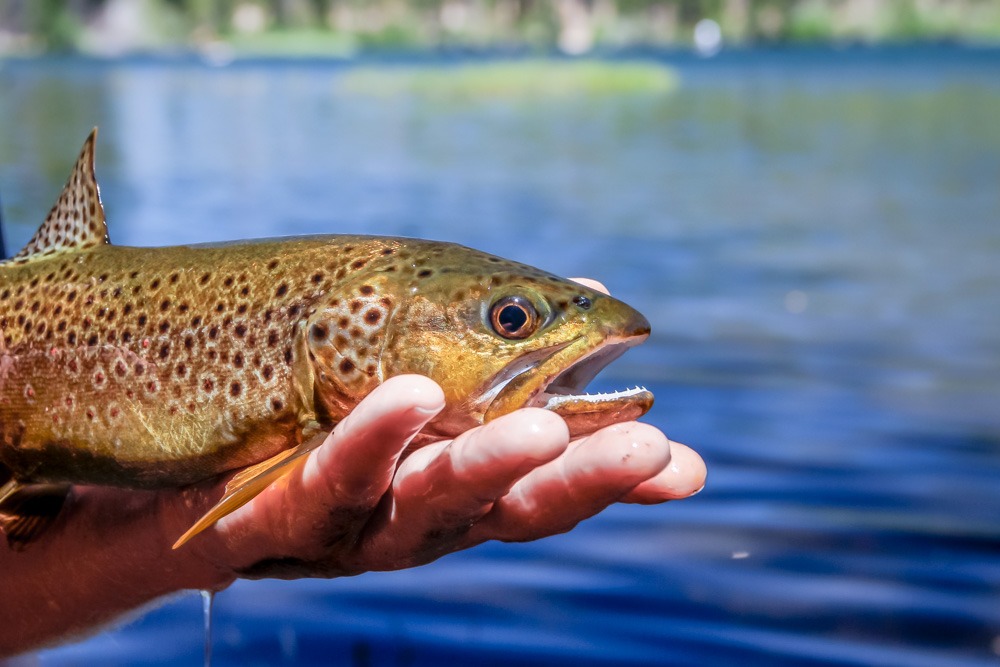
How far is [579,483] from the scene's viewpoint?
2.53 metres

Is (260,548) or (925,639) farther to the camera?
(925,639)

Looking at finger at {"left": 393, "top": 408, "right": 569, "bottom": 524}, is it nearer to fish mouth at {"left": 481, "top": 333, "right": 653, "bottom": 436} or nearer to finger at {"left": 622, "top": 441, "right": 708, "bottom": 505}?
fish mouth at {"left": 481, "top": 333, "right": 653, "bottom": 436}

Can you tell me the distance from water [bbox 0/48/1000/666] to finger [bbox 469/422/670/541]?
107 inches

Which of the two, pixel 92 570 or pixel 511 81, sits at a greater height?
pixel 511 81

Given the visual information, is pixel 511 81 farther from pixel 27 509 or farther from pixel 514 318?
pixel 514 318

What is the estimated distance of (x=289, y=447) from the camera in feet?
9.26

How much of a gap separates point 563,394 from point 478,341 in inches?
8.9

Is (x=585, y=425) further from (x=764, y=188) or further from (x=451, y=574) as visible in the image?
(x=764, y=188)

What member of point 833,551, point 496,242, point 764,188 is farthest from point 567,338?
point 764,188

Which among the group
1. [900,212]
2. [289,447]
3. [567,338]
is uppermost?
[567,338]

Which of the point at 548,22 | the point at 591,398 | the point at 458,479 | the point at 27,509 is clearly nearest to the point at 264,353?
the point at 458,479

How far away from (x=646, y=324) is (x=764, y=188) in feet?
66.2

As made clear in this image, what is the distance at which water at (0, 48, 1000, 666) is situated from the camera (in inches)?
221

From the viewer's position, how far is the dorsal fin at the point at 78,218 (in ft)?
10.8
